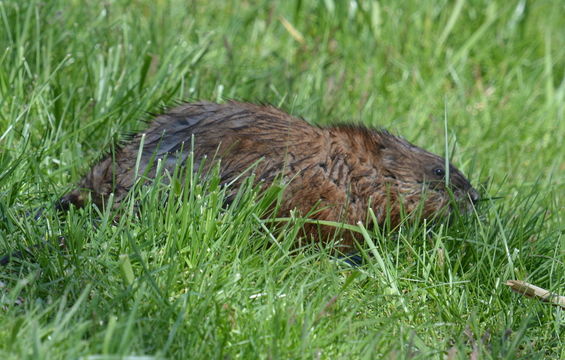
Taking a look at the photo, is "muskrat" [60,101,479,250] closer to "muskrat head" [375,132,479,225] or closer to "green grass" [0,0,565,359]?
"muskrat head" [375,132,479,225]

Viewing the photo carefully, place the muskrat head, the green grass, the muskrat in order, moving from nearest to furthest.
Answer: the green grass, the muskrat, the muskrat head

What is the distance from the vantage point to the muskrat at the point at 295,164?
12.5 ft

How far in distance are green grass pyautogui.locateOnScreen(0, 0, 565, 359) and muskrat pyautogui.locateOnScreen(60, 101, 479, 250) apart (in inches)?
5.5

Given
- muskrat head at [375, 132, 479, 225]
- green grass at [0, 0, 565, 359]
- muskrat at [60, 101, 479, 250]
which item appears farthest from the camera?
muskrat head at [375, 132, 479, 225]

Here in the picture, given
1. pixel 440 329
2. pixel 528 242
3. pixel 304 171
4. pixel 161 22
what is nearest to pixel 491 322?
pixel 440 329

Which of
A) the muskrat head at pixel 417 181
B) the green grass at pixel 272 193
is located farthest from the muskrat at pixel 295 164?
the green grass at pixel 272 193

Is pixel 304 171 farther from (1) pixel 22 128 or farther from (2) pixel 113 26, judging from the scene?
(2) pixel 113 26

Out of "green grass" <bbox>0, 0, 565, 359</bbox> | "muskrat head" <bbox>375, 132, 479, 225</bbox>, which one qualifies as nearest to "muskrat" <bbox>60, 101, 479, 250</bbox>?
A: "muskrat head" <bbox>375, 132, 479, 225</bbox>

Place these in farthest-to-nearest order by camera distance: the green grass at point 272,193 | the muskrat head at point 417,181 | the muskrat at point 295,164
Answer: the muskrat head at point 417,181
the muskrat at point 295,164
the green grass at point 272,193

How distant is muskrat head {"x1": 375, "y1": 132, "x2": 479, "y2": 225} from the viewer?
165 inches

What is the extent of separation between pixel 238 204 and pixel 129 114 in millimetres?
1184

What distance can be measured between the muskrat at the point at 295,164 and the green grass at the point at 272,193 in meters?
0.14

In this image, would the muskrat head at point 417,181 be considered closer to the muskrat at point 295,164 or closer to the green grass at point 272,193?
the muskrat at point 295,164

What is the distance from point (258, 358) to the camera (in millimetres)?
2670
